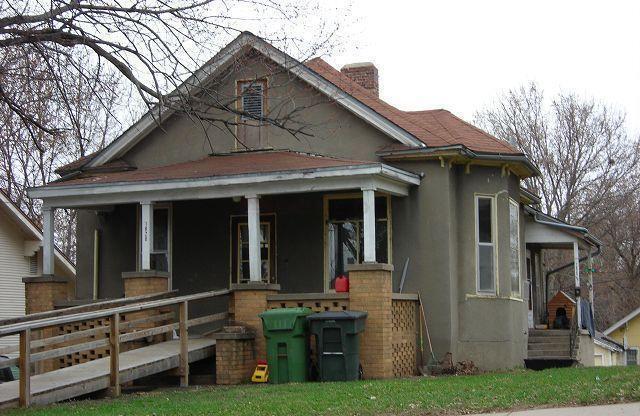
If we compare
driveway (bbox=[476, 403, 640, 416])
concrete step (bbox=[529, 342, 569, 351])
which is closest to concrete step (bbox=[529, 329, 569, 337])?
concrete step (bbox=[529, 342, 569, 351])

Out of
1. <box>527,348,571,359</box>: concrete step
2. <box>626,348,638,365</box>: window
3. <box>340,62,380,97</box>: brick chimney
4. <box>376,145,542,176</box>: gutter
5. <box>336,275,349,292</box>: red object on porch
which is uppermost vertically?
<box>340,62,380,97</box>: brick chimney

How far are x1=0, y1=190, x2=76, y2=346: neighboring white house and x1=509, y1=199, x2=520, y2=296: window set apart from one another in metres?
13.7

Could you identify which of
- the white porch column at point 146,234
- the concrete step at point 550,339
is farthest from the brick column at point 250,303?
the concrete step at point 550,339

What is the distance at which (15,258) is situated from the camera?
28.3 metres

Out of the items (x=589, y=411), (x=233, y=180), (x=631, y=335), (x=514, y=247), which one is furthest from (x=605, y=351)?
(x=589, y=411)

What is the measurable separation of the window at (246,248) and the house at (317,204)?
0.10 ft

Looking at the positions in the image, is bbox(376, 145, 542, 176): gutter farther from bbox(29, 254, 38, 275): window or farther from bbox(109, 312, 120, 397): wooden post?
bbox(29, 254, 38, 275): window

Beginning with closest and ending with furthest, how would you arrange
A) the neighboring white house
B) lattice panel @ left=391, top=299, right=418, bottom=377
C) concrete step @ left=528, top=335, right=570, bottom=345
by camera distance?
lattice panel @ left=391, top=299, right=418, bottom=377 < concrete step @ left=528, top=335, right=570, bottom=345 < the neighboring white house

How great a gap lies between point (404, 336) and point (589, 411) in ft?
25.3

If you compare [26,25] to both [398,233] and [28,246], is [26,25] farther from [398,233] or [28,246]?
[28,246]

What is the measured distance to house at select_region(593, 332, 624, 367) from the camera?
30.2 m

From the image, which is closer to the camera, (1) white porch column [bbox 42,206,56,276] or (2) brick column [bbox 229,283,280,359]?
(2) brick column [bbox 229,283,280,359]

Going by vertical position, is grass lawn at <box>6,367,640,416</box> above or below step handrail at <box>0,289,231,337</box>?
below

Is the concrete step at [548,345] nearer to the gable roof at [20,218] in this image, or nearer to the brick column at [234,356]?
the brick column at [234,356]
